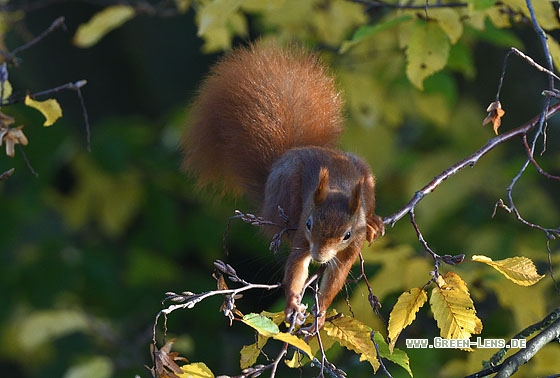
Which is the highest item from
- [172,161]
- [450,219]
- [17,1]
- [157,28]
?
[17,1]

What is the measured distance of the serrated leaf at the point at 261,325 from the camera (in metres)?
1.67

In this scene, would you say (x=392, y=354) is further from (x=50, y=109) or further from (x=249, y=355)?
(x=50, y=109)

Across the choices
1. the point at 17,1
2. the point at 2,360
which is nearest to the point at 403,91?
the point at 17,1

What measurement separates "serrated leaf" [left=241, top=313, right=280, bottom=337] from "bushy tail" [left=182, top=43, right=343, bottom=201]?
1.05 metres

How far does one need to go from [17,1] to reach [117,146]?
137 cm

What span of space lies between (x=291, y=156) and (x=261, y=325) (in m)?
0.92

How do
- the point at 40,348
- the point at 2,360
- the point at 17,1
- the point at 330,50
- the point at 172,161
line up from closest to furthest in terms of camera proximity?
the point at 330,50
the point at 172,161
the point at 17,1
the point at 40,348
the point at 2,360

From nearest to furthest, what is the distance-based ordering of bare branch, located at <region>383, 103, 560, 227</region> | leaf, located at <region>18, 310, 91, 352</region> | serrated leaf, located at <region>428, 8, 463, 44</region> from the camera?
bare branch, located at <region>383, 103, 560, 227</region>
serrated leaf, located at <region>428, 8, 463, 44</region>
leaf, located at <region>18, 310, 91, 352</region>

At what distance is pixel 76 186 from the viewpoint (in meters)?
5.04

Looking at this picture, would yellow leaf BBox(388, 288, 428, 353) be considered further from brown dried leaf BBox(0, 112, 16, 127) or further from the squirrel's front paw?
brown dried leaf BBox(0, 112, 16, 127)

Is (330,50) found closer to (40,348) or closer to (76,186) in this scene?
(76,186)

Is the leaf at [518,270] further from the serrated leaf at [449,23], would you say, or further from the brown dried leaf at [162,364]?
the serrated leaf at [449,23]

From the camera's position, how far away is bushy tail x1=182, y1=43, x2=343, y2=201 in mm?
2721

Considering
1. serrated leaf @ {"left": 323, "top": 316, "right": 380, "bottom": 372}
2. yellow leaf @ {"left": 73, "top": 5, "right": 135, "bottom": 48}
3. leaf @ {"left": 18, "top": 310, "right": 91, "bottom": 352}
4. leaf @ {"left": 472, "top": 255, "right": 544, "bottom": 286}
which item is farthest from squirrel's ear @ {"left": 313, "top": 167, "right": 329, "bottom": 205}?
leaf @ {"left": 18, "top": 310, "right": 91, "bottom": 352}
